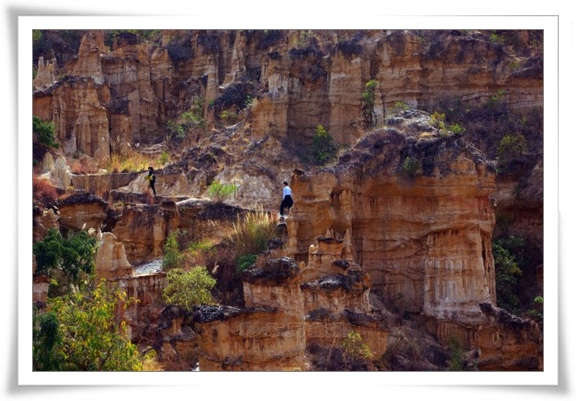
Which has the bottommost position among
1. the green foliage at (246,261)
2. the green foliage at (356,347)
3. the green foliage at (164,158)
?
the green foliage at (356,347)

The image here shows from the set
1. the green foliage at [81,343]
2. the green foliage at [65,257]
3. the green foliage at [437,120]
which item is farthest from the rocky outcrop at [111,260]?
the green foliage at [437,120]

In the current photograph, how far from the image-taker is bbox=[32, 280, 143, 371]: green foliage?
17578 mm

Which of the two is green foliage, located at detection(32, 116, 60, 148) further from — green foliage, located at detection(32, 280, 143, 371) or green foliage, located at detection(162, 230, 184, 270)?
green foliage, located at detection(32, 280, 143, 371)

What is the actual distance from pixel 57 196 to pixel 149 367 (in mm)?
7452

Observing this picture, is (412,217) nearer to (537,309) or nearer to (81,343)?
(537,309)

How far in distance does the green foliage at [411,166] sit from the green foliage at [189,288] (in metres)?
4.07

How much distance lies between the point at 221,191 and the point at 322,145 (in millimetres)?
3829

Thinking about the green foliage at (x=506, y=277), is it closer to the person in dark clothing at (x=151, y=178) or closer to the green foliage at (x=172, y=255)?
the green foliage at (x=172, y=255)

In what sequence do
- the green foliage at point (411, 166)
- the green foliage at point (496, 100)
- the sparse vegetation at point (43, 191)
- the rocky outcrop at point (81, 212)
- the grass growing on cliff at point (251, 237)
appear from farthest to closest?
the green foliage at point (496, 100), the sparse vegetation at point (43, 191), the rocky outcrop at point (81, 212), the grass growing on cliff at point (251, 237), the green foliage at point (411, 166)

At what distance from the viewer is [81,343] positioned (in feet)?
58.6

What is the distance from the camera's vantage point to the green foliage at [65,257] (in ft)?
67.7
